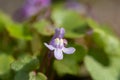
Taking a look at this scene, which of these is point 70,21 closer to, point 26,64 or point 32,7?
point 32,7

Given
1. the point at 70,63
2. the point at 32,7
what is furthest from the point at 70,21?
the point at 70,63

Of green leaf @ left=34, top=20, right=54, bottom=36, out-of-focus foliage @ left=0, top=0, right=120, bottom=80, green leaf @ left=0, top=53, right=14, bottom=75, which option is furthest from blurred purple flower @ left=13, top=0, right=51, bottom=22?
green leaf @ left=0, top=53, right=14, bottom=75

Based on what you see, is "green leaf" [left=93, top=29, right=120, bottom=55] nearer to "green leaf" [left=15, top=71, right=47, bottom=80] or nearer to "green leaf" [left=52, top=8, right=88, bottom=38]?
"green leaf" [left=52, top=8, right=88, bottom=38]

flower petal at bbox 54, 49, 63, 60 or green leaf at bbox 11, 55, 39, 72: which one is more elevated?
flower petal at bbox 54, 49, 63, 60

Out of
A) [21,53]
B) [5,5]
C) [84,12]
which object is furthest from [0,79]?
[5,5]

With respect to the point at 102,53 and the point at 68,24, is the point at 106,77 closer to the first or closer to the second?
the point at 102,53

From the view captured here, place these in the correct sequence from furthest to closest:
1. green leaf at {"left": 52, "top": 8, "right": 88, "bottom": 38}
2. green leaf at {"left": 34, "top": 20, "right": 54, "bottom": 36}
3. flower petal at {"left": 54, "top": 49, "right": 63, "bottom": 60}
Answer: green leaf at {"left": 52, "top": 8, "right": 88, "bottom": 38} < green leaf at {"left": 34, "top": 20, "right": 54, "bottom": 36} < flower petal at {"left": 54, "top": 49, "right": 63, "bottom": 60}

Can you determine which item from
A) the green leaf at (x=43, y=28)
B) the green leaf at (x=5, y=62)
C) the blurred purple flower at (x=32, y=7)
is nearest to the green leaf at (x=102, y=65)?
the green leaf at (x=43, y=28)
